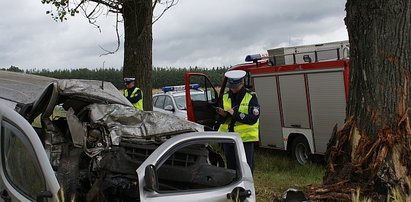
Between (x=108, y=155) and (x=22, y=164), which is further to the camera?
(x=108, y=155)

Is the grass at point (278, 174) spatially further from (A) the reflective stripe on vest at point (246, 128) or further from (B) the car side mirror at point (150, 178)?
(B) the car side mirror at point (150, 178)

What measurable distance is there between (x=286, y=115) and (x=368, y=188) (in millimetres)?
5477

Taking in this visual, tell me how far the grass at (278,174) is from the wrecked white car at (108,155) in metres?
1.87

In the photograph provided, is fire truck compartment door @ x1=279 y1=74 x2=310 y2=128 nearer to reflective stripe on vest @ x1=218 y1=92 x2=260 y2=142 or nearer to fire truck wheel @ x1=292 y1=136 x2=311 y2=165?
fire truck wheel @ x1=292 y1=136 x2=311 y2=165

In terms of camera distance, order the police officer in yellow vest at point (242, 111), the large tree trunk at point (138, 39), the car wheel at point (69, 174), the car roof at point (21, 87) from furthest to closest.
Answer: the large tree trunk at point (138, 39) → the police officer in yellow vest at point (242, 111) → the car roof at point (21, 87) → the car wheel at point (69, 174)

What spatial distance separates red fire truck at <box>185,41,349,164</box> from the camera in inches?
397

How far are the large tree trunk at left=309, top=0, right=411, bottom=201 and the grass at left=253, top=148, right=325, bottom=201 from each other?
1.00 meters

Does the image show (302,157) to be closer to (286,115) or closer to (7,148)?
(286,115)

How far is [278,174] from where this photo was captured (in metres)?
9.62

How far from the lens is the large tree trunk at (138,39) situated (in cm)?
1034

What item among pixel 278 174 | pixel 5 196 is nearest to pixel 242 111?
pixel 278 174

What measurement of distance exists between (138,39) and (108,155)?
19.2 feet

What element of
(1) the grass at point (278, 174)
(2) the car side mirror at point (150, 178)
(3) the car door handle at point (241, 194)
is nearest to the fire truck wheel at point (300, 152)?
(1) the grass at point (278, 174)

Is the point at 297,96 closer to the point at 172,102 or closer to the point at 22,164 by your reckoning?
the point at 172,102
